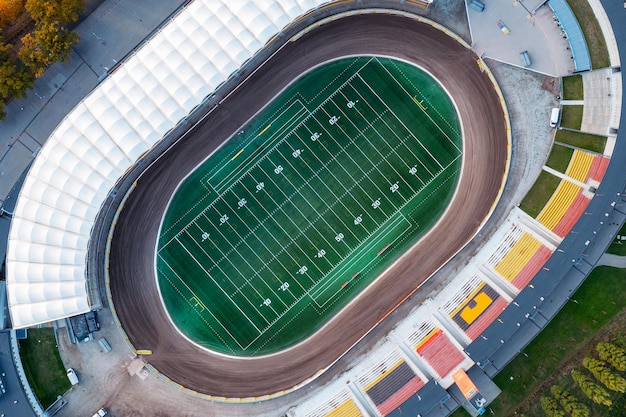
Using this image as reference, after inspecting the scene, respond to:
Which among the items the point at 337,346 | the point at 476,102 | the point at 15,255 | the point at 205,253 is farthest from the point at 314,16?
the point at 15,255

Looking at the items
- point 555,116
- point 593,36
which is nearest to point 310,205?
point 555,116

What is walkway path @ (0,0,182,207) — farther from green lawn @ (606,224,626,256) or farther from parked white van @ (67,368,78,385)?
green lawn @ (606,224,626,256)

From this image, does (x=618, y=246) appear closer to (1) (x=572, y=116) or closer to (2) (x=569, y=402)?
(1) (x=572, y=116)

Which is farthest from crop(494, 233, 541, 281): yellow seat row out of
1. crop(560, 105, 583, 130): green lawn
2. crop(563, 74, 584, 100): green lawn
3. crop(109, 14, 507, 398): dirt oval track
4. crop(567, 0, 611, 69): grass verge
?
crop(567, 0, 611, 69): grass verge

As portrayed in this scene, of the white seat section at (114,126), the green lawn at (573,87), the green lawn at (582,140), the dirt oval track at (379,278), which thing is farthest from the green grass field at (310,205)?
the green lawn at (573,87)

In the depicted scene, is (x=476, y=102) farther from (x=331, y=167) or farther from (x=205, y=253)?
(x=205, y=253)
